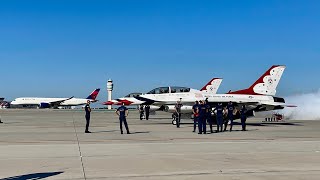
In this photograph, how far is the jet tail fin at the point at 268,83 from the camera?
31.9 metres

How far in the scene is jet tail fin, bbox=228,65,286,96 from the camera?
31875mm

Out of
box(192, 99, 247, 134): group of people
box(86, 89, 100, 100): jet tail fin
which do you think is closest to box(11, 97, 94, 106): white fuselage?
box(86, 89, 100, 100): jet tail fin

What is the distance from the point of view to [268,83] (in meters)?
32.4

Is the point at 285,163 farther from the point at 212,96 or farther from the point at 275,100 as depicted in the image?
the point at 275,100

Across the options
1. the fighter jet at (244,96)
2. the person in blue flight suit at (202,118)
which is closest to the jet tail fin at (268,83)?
the fighter jet at (244,96)

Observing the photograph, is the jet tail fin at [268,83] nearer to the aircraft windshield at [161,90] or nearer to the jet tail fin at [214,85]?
the aircraft windshield at [161,90]

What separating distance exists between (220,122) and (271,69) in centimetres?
1248

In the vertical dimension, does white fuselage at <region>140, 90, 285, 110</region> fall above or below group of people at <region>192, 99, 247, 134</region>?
above

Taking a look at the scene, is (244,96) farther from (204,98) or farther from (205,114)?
(205,114)

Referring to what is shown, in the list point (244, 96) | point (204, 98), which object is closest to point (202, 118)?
point (204, 98)

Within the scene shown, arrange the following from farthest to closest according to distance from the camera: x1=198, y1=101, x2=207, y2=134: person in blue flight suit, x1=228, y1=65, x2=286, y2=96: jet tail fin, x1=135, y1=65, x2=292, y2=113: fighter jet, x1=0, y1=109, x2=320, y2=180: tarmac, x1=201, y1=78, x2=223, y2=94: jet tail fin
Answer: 1. x1=201, y1=78, x2=223, y2=94: jet tail fin
2. x1=228, y1=65, x2=286, y2=96: jet tail fin
3. x1=135, y1=65, x2=292, y2=113: fighter jet
4. x1=198, y1=101, x2=207, y2=134: person in blue flight suit
5. x1=0, y1=109, x2=320, y2=180: tarmac

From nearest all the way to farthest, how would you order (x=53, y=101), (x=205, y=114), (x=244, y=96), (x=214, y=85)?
(x=205, y=114), (x=244, y=96), (x=214, y=85), (x=53, y=101)

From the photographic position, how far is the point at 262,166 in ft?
32.0

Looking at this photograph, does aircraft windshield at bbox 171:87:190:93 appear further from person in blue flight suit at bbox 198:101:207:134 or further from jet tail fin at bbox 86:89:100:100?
jet tail fin at bbox 86:89:100:100
